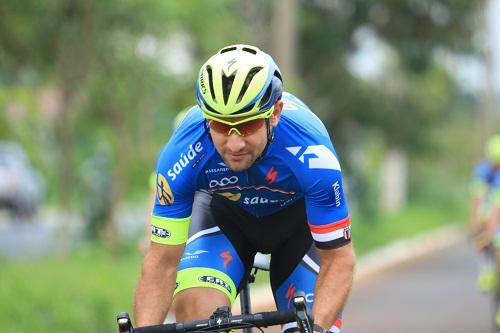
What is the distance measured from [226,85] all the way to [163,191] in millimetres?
701

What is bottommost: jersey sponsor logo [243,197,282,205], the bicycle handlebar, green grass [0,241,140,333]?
the bicycle handlebar

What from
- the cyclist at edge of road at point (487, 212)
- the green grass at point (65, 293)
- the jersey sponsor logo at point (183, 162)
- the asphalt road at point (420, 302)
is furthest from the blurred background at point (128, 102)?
the jersey sponsor logo at point (183, 162)

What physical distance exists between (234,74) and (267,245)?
54.5 inches

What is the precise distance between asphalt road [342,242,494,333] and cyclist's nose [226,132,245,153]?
25.8 feet

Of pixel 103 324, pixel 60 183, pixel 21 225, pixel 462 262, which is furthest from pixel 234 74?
pixel 21 225

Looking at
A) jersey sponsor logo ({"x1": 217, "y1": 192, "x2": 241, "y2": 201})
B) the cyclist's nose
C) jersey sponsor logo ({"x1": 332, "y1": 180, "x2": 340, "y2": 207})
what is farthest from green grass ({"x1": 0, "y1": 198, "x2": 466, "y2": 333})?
the cyclist's nose

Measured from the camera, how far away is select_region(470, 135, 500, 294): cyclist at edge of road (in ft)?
39.6

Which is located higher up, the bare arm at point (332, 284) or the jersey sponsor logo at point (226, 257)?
the jersey sponsor logo at point (226, 257)

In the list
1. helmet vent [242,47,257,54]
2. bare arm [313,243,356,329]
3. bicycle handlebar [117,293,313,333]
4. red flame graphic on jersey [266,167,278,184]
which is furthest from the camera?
red flame graphic on jersey [266,167,278,184]

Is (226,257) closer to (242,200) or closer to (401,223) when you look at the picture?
(242,200)

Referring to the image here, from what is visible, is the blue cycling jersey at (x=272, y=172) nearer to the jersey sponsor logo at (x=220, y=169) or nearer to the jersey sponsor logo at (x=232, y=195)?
the jersey sponsor logo at (x=220, y=169)

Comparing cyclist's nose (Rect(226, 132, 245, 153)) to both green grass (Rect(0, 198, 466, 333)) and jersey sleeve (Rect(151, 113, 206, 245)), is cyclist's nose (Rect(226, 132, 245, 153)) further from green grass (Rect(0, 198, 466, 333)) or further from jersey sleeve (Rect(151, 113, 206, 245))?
green grass (Rect(0, 198, 466, 333))

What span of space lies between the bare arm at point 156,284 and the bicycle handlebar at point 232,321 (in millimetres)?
398

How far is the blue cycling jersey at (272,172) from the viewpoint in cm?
535
